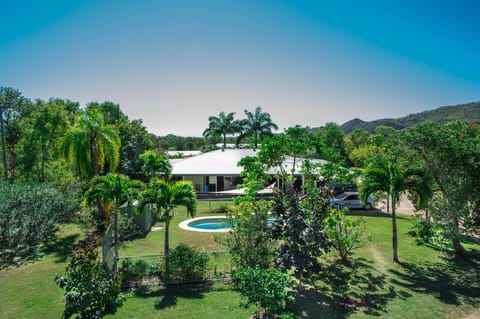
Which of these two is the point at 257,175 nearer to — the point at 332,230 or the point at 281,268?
the point at 281,268

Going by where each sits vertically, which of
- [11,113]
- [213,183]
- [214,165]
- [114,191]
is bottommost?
[213,183]

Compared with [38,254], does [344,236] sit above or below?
above

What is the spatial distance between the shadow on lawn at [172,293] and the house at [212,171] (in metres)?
19.0

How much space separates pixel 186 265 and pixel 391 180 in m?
8.42

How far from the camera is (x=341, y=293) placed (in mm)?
8734

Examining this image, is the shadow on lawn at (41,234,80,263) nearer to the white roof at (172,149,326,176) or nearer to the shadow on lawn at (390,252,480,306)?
the shadow on lawn at (390,252,480,306)

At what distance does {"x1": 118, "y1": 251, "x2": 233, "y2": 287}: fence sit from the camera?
9.39 meters

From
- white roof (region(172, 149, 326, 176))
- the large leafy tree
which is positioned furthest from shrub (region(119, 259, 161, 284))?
white roof (region(172, 149, 326, 176))

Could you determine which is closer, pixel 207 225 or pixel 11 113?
pixel 207 225

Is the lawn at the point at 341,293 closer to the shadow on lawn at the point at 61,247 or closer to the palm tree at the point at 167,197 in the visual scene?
the shadow on lawn at the point at 61,247

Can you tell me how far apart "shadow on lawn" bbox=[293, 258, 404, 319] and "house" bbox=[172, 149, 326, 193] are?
1744 cm

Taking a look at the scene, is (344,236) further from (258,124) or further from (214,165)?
(258,124)

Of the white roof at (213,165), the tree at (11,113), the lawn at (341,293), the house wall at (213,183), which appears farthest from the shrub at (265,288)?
the tree at (11,113)

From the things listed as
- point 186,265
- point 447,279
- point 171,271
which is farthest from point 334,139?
point 171,271
